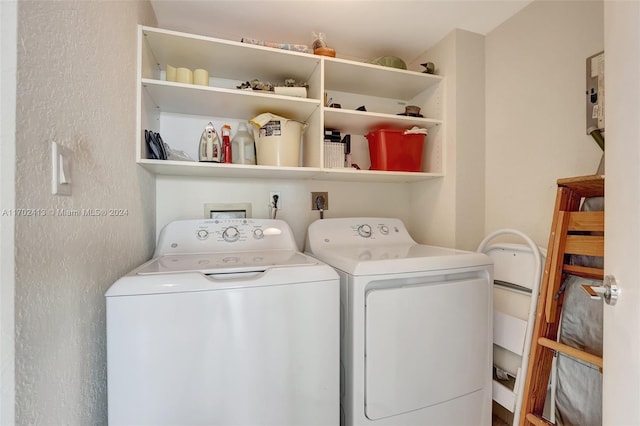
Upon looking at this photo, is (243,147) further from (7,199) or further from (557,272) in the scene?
(557,272)

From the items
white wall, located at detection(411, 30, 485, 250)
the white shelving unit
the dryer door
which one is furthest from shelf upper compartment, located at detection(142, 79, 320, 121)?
the dryer door

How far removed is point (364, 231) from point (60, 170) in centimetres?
136

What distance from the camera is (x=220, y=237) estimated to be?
1.41 metres

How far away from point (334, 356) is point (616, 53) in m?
1.11

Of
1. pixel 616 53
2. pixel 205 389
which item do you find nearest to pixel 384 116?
pixel 616 53

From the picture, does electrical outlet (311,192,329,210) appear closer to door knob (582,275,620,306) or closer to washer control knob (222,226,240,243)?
washer control knob (222,226,240,243)

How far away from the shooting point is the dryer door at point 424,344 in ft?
3.47

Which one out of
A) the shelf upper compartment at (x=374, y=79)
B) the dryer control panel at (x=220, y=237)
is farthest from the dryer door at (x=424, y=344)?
the shelf upper compartment at (x=374, y=79)

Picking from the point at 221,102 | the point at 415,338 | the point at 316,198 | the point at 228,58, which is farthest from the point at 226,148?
the point at 415,338

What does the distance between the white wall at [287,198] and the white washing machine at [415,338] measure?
0.61m

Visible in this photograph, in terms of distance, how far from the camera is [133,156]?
3.79 feet

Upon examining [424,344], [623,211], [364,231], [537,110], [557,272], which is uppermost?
[537,110]

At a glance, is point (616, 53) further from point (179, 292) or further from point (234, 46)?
point (234, 46)

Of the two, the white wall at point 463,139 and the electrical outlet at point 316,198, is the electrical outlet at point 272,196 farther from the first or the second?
the white wall at point 463,139
